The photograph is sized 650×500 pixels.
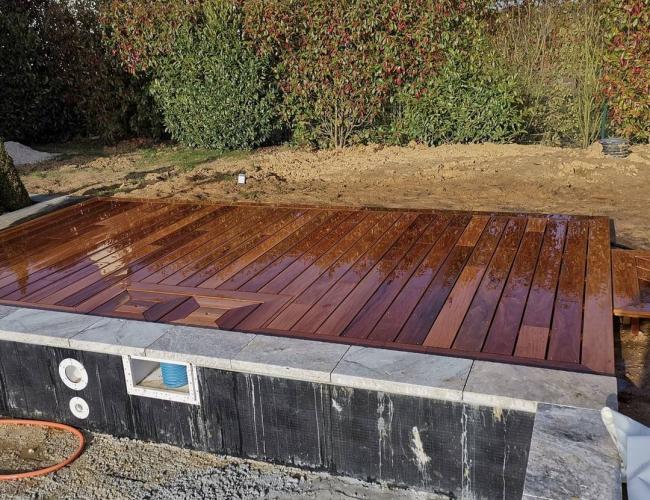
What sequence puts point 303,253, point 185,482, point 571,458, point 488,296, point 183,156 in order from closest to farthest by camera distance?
point 571,458 → point 185,482 → point 488,296 → point 303,253 → point 183,156

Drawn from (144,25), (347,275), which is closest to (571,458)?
(347,275)

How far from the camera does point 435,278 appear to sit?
11.3 ft

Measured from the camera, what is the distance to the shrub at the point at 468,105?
7156mm

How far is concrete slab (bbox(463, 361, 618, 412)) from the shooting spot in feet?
7.18

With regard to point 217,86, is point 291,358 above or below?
below

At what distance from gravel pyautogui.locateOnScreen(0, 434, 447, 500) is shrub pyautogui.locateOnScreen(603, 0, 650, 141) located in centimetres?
570

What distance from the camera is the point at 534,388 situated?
7.41 ft

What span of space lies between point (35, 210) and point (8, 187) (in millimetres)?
272

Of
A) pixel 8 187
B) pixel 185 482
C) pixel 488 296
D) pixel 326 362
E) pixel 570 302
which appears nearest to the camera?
pixel 326 362

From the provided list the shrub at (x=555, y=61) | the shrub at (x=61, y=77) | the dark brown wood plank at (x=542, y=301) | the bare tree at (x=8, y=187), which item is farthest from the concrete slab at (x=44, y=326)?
the shrub at (x=61, y=77)

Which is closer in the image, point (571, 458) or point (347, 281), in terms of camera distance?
point (571, 458)

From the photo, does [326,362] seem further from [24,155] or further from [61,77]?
[61,77]

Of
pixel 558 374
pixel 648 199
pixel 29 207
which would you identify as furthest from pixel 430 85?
pixel 558 374

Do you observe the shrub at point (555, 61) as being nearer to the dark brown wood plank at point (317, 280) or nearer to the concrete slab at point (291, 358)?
the dark brown wood plank at point (317, 280)
